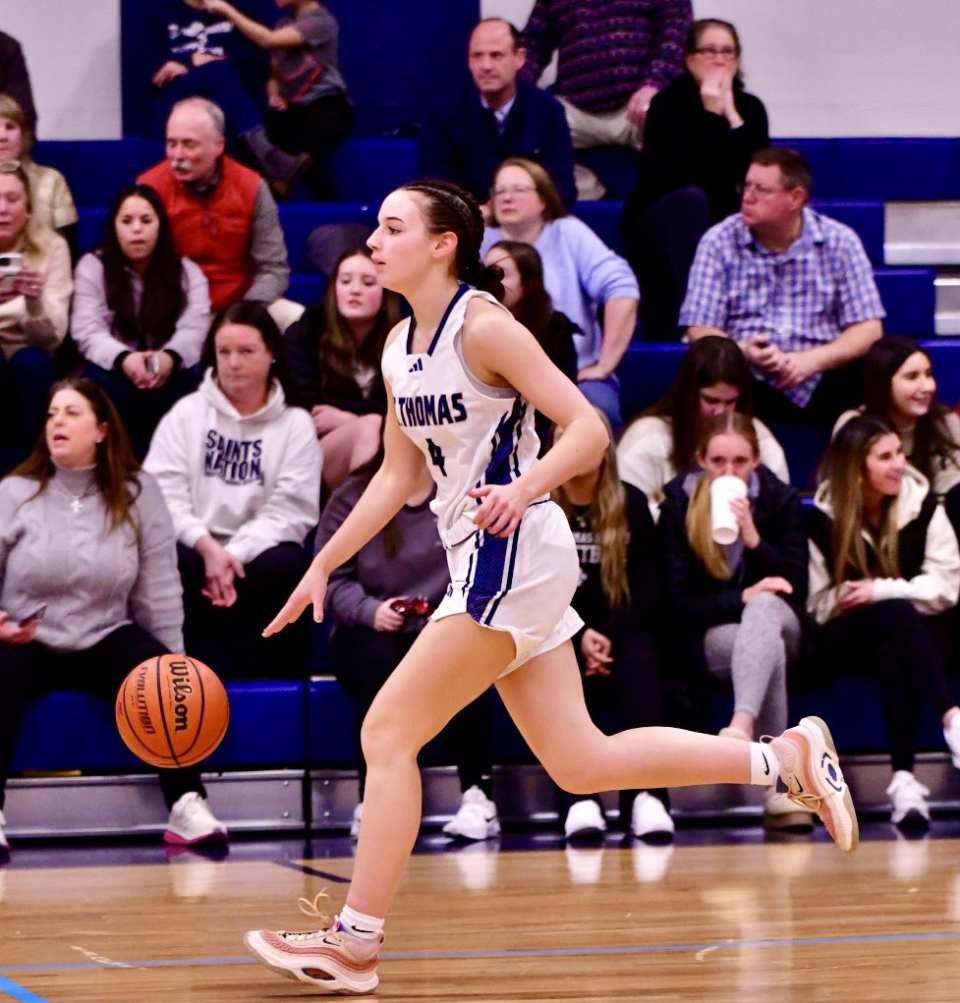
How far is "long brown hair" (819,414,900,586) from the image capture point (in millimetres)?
6016

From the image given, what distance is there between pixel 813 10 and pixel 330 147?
3052 mm

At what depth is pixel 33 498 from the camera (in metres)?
5.70

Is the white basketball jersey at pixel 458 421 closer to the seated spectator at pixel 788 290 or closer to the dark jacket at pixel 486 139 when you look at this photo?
the seated spectator at pixel 788 290

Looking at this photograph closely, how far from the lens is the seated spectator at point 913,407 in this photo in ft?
20.9

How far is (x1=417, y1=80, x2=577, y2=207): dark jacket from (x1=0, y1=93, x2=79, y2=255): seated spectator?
1.57 metres

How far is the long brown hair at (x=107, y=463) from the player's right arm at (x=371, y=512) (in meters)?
2.36

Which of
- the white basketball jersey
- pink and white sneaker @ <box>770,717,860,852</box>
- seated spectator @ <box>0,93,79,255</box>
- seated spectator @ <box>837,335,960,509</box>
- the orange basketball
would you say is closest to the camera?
the white basketball jersey

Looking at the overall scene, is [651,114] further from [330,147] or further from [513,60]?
[330,147]

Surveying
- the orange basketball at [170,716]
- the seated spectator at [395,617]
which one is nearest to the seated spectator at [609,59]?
the seated spectator at [395,617]

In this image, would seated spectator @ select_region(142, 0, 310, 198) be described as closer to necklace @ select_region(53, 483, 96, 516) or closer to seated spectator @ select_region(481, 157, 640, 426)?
seated spectator @ select_region(481, 157, 640, 426)

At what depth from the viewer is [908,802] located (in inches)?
218

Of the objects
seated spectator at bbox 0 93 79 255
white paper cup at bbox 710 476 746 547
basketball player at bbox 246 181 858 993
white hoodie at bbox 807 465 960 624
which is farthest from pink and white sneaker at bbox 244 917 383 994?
seated spectator at bbox 0 93 79 255

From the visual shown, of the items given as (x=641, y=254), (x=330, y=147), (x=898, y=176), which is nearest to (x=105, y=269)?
(x=330, y=147)

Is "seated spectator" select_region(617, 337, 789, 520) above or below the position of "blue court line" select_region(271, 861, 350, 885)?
above
